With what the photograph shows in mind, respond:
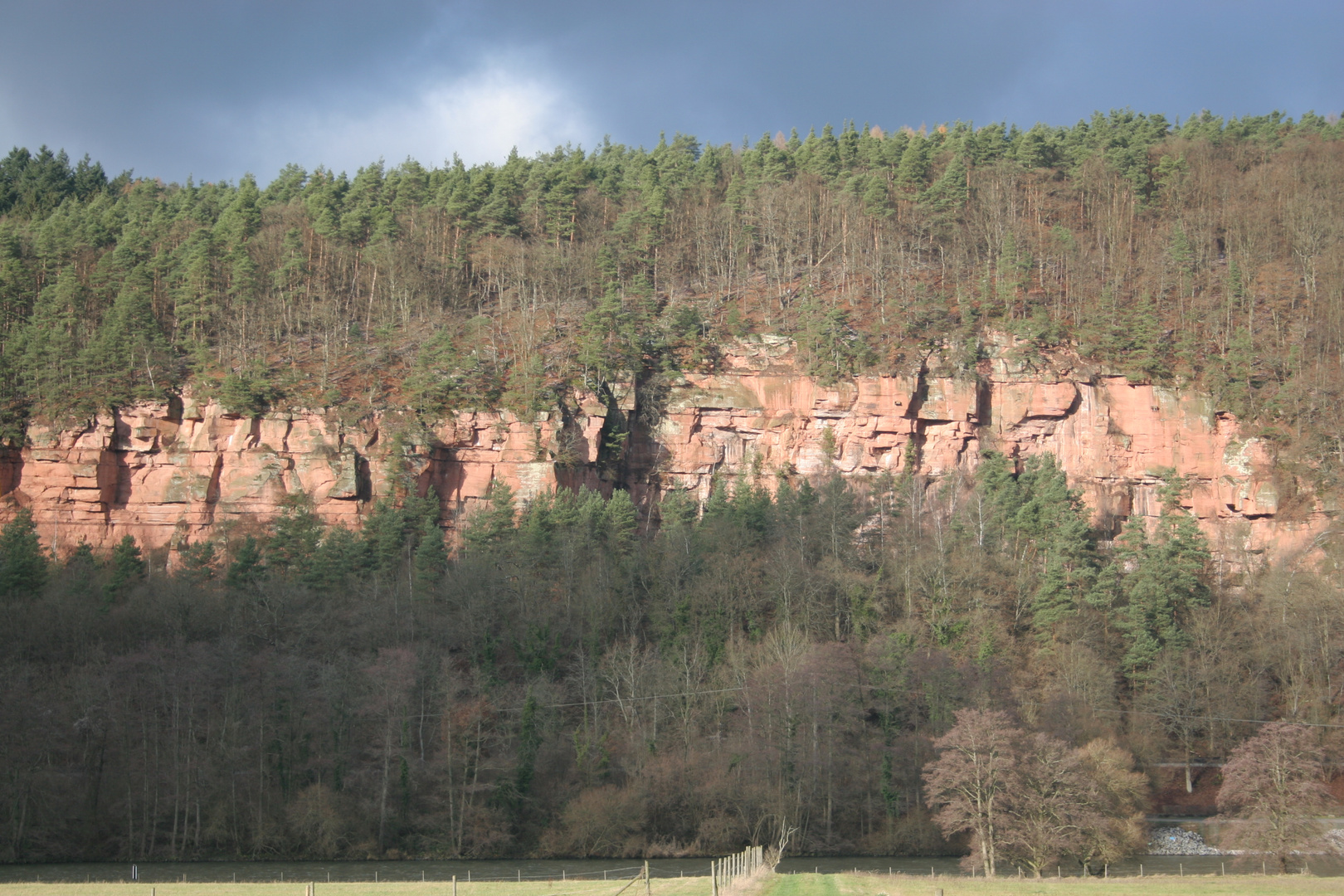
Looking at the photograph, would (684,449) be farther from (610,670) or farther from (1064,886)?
(1064,886)

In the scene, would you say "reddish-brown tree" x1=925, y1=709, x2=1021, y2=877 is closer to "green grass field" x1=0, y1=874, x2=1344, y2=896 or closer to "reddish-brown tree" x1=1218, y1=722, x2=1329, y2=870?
"green grass field" x1=0, y1=874, x2=1344, y2=896

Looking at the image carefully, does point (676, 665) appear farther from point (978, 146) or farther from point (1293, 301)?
point (978, 146)

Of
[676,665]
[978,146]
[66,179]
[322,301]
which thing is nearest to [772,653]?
[676,665]

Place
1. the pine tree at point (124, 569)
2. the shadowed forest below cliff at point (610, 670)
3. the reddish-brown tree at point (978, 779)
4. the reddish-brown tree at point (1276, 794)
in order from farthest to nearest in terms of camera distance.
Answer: the pine tree at point (124, 569)
the shadowed forest below cliff at point (610, 670)
the reddish-brown tree at point (978, 779)
the reddish-brown tree at point (1276, 794)

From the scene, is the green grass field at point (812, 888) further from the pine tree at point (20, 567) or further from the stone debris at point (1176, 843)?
the pine tree at point (20, 567)

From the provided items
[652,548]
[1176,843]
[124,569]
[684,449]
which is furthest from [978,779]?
[124,569]

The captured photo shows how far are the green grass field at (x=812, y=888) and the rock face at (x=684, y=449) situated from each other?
36085 millimetres

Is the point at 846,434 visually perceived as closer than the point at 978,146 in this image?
Yes

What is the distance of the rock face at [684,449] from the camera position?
67.2 m

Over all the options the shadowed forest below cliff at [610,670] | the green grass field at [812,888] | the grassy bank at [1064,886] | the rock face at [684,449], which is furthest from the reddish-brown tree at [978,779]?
the rock face at [684,449]

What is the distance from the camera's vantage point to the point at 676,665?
52.9 metres

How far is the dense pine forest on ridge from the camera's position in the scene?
46.5 metres

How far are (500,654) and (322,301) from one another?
35.2m

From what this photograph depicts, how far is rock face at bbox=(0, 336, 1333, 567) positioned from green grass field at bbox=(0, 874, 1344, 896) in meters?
36.1
